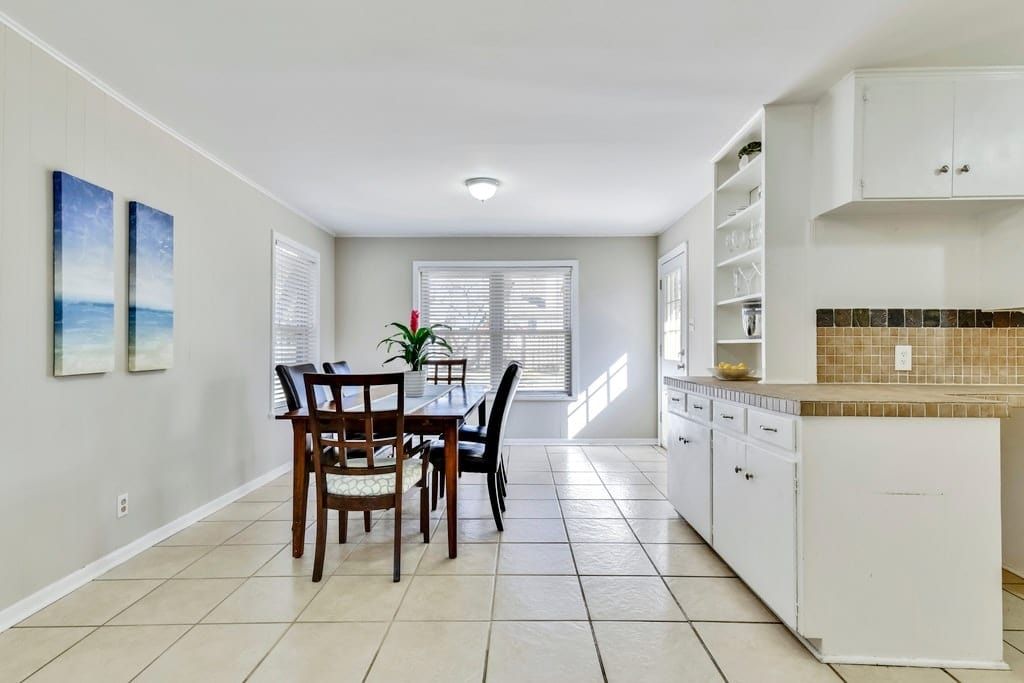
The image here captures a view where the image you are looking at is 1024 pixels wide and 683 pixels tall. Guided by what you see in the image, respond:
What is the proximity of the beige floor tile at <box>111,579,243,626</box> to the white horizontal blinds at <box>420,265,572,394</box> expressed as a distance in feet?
12.0

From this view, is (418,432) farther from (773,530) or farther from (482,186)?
(482,186)

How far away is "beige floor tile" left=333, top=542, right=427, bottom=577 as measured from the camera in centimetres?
255

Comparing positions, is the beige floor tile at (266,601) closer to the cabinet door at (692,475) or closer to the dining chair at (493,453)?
the dining chair at (493,453)

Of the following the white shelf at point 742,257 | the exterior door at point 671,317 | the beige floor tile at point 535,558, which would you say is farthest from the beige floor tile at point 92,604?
the exterior door at point 671,317

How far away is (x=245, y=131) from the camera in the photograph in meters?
3.02

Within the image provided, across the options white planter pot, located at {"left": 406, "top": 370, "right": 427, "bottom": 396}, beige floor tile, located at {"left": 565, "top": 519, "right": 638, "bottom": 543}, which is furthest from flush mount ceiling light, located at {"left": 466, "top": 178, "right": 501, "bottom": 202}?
beige floor tile, located at {"left": 565, "top": 519, "right": 638, "bottom": 543}

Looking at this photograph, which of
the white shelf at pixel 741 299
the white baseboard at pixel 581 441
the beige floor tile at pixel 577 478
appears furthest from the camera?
the white baseboard at pixel 581 441

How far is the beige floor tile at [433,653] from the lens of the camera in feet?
5.68

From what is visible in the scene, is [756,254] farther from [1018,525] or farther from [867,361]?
[1018,525]

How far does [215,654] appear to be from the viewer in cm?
186

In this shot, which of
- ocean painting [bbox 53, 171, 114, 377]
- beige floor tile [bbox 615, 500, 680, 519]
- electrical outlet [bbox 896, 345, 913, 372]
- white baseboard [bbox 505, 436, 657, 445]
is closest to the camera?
ocean painting [bbox 53, 171, 114, 377]

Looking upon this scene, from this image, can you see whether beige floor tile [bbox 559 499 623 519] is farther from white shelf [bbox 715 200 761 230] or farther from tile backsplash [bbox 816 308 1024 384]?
white shelf [bbox 715 200 761 230]

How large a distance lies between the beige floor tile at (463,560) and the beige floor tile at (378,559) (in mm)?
51

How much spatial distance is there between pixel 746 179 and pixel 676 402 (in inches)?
56.5
